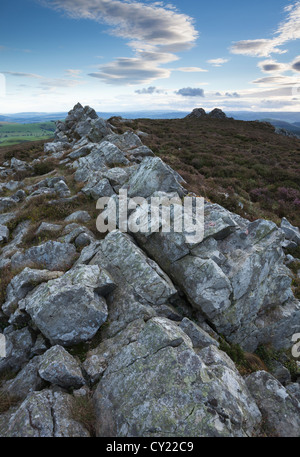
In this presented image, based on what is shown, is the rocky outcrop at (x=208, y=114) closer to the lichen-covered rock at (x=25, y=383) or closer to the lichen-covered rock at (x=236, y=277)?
the lichen-covered rock at (x=236, y=277)

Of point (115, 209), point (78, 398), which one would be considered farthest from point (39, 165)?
point (78, 398)

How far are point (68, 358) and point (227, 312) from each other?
6126 millimetres

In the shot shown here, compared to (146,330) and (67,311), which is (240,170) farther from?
(67,311)

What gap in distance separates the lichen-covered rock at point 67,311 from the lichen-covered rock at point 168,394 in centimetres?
144

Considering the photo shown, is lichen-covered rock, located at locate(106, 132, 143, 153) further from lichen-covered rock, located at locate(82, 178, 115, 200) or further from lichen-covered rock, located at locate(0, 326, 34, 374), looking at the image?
lichen-covered rock, located at locate(0, 326, 34, 374)

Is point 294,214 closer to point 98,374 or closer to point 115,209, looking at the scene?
point 115,209

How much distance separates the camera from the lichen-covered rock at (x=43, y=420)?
540 cm

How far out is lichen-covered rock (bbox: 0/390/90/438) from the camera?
5398mm

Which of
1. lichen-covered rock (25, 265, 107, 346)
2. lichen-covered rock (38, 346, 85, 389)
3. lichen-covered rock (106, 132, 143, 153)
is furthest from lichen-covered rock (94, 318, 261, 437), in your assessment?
lichen-covered rock (106, 132, 143, 153)

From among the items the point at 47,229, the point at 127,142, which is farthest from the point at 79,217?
the point at 127,142

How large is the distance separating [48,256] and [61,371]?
605cm

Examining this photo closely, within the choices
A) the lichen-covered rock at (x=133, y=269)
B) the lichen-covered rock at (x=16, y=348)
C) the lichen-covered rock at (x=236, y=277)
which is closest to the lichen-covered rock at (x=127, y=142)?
the lichen-covered rock at (x=236, y=277)

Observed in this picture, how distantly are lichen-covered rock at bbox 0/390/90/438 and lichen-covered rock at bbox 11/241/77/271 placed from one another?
18.8 feet

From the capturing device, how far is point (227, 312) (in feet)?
31.8
